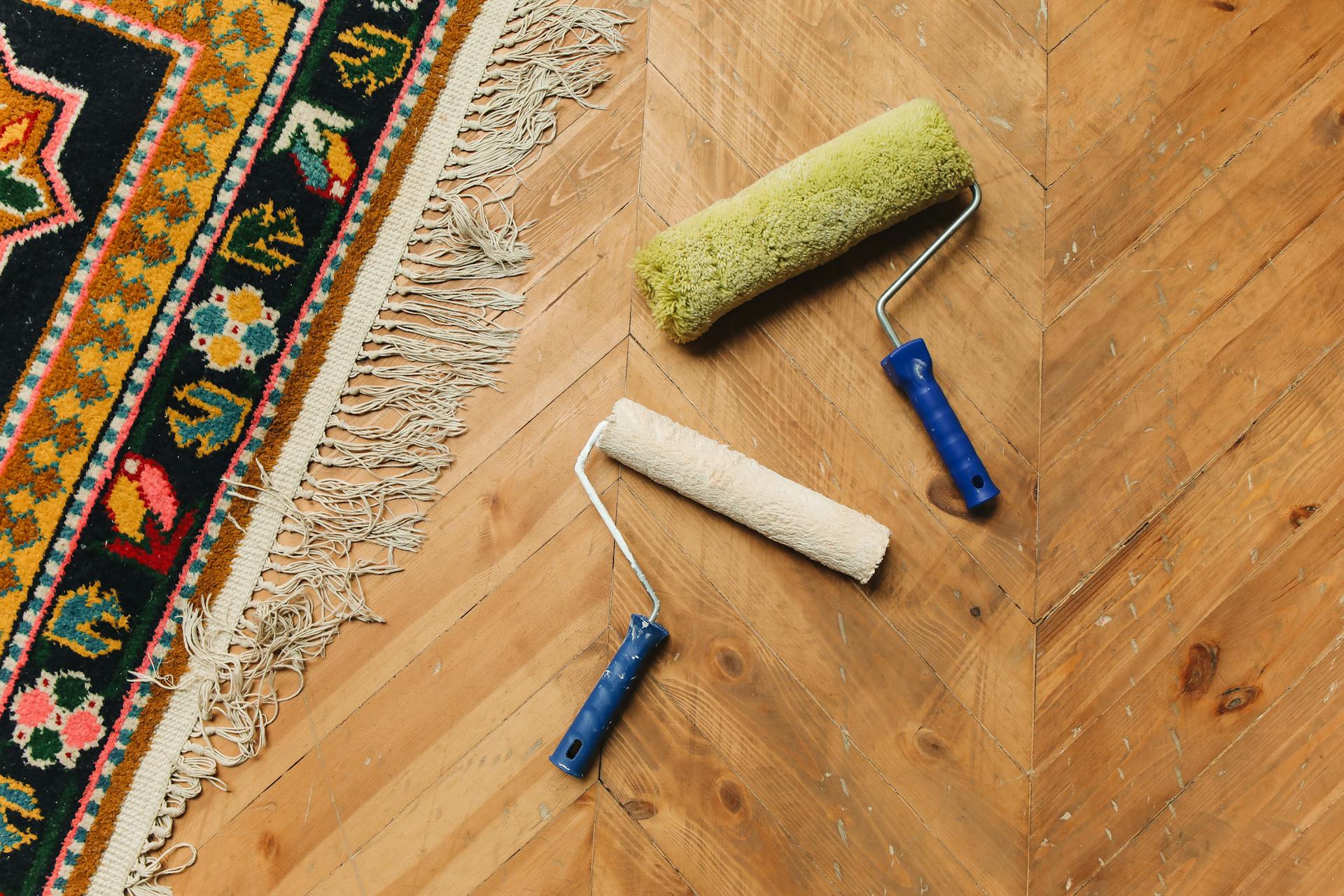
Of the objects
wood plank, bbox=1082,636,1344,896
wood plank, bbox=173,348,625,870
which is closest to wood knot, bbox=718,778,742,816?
wood plank, bbox=173,348,625,870

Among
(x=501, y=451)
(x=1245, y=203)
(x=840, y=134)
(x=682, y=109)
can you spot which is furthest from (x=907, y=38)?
(x=501, y=451)

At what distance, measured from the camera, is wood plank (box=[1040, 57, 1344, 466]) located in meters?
0.85

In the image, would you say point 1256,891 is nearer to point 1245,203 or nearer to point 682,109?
point 1245,203

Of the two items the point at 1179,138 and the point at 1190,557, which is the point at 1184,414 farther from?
the point at 1179,138

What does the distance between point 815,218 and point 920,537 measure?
0.33m

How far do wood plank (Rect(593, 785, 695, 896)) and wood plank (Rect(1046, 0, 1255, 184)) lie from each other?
2.51 ft

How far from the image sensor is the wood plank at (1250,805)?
823 millimetres

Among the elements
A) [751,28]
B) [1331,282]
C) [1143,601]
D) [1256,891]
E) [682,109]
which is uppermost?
[1331,282]

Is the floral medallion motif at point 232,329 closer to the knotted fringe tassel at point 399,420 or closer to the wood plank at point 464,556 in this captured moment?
the knotted fringe tassel at point 399,420

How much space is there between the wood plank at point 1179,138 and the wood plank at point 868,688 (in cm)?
33

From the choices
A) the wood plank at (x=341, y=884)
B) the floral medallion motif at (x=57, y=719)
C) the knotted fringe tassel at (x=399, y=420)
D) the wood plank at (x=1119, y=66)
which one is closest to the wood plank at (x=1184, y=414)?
the wood plank at (x=1119, y=66)

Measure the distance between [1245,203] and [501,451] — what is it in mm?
787

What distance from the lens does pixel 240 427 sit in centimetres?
86

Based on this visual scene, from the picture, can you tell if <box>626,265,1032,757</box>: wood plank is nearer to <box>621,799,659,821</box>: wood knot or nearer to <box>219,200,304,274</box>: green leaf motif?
<box>621,799,659,821</box>: wood knot
